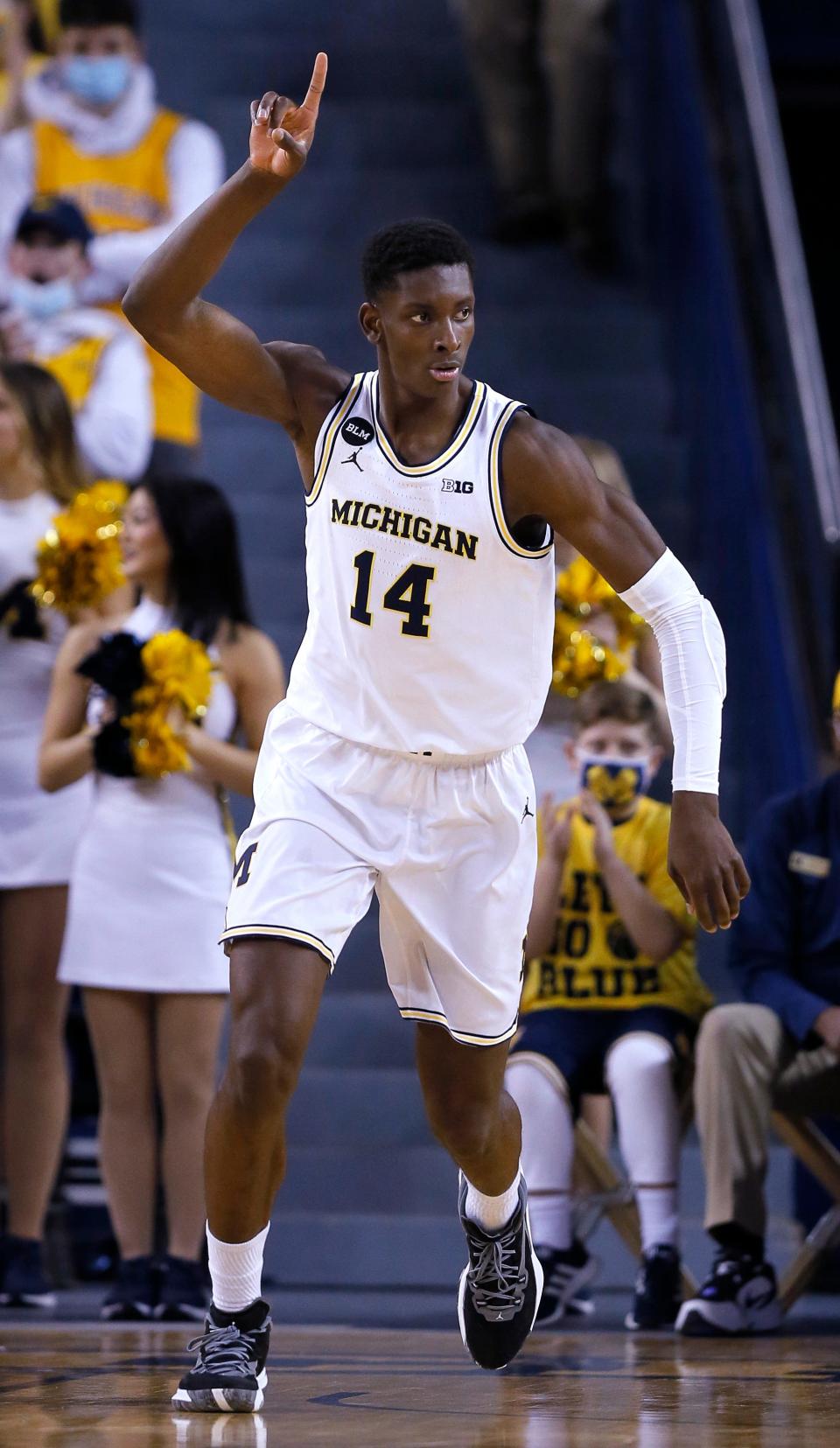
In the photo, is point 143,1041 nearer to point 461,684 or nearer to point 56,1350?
point 56,1350

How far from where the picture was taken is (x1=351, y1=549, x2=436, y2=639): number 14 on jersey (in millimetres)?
3924

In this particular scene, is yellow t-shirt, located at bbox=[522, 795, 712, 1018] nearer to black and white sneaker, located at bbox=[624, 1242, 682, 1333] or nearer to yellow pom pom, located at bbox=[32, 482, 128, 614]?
black and white sneaker, located at bbox=[624, 1242, 682, 1333]

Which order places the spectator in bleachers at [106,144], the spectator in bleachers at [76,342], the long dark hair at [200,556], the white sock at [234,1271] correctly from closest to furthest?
the white sock at [234,1271] → the long dark hair at [200,556] → the spectator in bleachers at [76,342] → the spectator in bleachers at [106,144]

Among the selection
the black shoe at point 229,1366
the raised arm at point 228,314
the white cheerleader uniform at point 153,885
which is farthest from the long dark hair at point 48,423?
the black shoe at point 229,1366

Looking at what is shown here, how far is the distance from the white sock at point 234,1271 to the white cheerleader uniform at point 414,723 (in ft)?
1.65

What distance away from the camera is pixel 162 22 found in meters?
11.2

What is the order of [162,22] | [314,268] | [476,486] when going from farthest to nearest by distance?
[162,22]
[314,268]
[476,486]

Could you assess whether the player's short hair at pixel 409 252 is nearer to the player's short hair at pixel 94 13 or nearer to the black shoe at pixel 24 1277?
the black shoe at pixel 24 1277

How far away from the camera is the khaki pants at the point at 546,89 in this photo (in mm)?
9336

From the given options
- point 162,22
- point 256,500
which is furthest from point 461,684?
point 162,22

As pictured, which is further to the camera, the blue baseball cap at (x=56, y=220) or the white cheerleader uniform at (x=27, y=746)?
the blue baseball cap at (x=56, y=220)

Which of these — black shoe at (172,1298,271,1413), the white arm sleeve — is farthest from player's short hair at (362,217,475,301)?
black shoe at (172,1298,271,1413)

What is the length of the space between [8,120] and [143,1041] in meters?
4.52

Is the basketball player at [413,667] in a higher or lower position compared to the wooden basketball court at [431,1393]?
higher
